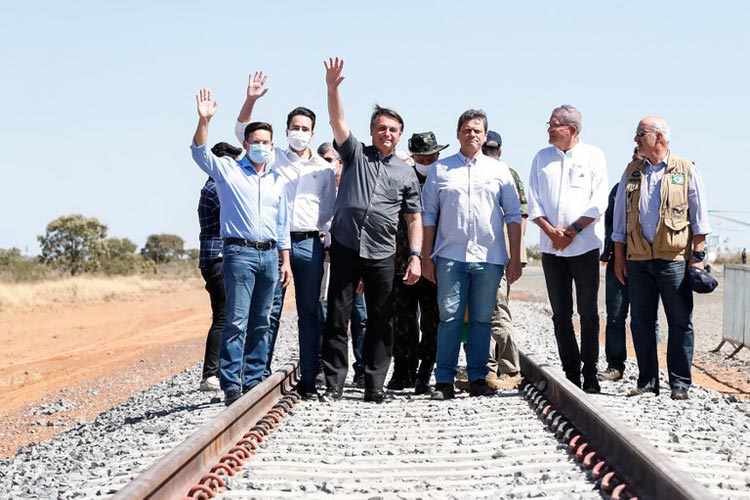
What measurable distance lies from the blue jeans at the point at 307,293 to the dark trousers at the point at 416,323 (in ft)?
2.54

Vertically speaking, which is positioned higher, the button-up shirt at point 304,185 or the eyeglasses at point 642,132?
the eyeglasses at point 642,132

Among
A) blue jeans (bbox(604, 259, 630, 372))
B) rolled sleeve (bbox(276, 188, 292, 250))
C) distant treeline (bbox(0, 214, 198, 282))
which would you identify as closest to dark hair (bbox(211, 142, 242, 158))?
rolled sleeve (bbox(276, 188, 292, 250))

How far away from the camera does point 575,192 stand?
8.32m

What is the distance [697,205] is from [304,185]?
3.15m

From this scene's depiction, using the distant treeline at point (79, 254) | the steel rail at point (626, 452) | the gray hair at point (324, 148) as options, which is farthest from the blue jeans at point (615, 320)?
the distant treeline at point (79, 254)

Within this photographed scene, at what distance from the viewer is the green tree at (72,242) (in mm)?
63406

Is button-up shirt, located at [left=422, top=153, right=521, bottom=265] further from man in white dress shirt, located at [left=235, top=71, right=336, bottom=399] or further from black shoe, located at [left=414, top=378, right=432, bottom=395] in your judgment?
black shoe, located at [left=414, top=378, right=432, bottom=395]

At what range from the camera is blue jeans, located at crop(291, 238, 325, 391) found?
27.8ft

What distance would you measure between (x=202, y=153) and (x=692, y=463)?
4.21 meters

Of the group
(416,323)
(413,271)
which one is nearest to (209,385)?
(416,323)

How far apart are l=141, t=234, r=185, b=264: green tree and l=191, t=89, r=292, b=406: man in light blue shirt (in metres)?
88.2

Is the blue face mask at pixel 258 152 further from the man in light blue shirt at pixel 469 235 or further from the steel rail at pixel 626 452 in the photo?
the steel rail at pixel 626 452

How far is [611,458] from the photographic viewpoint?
5281 millimetres

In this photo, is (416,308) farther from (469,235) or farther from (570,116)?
(570,116)
